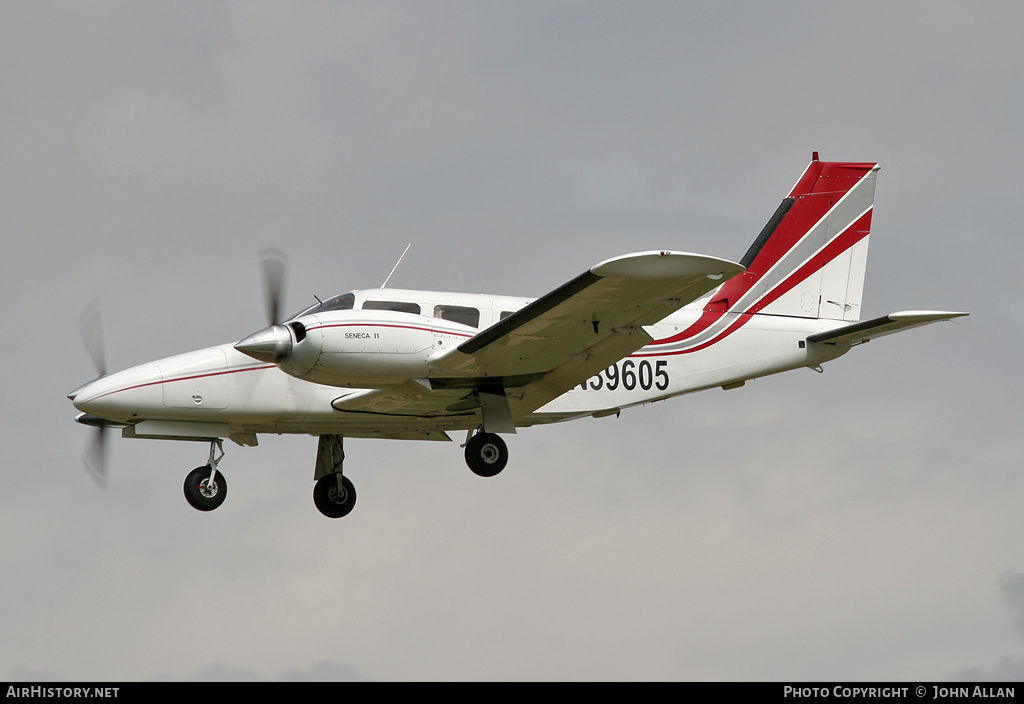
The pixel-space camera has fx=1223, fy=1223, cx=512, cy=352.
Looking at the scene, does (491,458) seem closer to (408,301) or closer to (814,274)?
(408,301)

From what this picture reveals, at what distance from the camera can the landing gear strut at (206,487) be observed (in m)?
17.8

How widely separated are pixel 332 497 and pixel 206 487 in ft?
7.79

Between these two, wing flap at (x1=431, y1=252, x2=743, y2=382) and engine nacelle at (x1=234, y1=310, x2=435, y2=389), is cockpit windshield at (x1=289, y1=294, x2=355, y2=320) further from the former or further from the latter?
wing flap at (x1=431, y1=252, x2=743, y2=382)

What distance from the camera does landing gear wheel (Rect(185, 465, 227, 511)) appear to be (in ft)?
58.3

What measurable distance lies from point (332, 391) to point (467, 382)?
85.3 inches

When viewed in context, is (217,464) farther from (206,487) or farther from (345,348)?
(345,348)

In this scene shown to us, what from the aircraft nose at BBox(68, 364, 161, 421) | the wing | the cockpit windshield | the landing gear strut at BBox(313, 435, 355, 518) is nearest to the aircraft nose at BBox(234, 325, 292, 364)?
the cockpit windshield

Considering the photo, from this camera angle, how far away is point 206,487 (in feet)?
58.5

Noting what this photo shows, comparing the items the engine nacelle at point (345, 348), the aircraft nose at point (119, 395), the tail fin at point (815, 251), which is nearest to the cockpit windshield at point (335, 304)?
the engine nacelle at point (345, 348)

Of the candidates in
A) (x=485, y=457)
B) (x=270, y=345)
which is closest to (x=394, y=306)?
(x=270, y=345)

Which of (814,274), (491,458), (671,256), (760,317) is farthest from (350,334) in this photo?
(814,274)

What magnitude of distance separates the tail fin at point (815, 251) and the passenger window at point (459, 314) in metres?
4.39

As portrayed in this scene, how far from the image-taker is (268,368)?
17.8m
